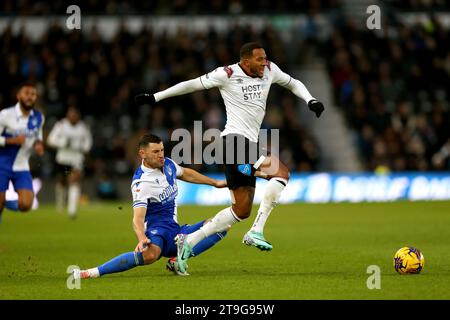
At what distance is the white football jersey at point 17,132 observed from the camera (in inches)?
527

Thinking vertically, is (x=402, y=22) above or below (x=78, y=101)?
above

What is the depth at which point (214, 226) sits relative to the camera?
34.3 ft

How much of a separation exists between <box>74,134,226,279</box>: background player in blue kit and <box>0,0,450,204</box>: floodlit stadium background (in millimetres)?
13820

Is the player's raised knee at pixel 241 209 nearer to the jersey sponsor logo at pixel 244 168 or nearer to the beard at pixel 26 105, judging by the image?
the jersey sponsor logo at pixel 244 168

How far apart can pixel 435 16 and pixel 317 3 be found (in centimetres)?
424

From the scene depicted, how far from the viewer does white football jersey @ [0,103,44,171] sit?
13.4 metres

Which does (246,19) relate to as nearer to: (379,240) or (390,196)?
(390,196)

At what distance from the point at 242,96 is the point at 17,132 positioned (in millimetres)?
4266

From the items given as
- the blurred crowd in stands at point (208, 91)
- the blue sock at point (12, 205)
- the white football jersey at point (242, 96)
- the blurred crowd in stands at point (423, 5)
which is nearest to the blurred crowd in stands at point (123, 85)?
the blurred crowd in stands at point (208, 91)

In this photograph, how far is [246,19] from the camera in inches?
1167

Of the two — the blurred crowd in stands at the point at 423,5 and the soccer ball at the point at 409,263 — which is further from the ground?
the blurred crowd in stands at the point at 423,5

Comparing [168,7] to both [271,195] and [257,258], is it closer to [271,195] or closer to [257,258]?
[257,258]

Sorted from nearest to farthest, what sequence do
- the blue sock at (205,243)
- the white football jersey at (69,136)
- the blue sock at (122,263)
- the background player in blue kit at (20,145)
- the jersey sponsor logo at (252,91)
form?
the blue sock at (122,263) → the blue sock at (205,243) → the jersey sponsor logo at (252,91) → the background player in blue kit at (20,145) → the white football jersey at (69,136)
